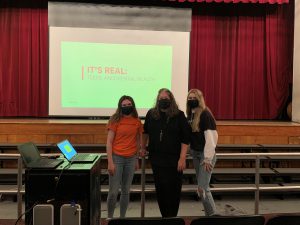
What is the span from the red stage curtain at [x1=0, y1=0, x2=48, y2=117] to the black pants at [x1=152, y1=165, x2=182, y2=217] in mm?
4925

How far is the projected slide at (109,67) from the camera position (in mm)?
7492

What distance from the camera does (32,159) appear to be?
292cm

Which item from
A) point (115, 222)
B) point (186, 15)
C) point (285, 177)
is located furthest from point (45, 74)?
point (115, 222)

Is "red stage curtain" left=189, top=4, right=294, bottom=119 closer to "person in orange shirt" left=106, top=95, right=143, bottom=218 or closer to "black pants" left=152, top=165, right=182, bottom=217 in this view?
"person in orange shirt" left=106, top=95, right=143, bottom=218

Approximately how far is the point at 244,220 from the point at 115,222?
741mm

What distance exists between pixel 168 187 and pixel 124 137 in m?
0.64

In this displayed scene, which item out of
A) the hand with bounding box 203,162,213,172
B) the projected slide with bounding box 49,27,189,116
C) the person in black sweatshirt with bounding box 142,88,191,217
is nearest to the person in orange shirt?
the person in black sweatshirt with bounding box 142,88,191,217

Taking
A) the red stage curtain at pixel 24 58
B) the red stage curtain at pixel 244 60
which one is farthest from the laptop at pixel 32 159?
the red stage curtain at pixel 244 60

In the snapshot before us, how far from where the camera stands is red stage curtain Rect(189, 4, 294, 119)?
8383 mm

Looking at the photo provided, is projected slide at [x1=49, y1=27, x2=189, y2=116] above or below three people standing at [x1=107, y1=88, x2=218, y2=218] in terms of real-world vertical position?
above

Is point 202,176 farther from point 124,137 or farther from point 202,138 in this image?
point 124,137

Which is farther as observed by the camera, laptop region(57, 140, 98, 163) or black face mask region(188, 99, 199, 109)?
black face mask region(188, 99, 199, 109)

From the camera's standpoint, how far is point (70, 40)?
24.6 ft

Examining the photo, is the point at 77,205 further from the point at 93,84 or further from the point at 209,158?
the point at 93,84
